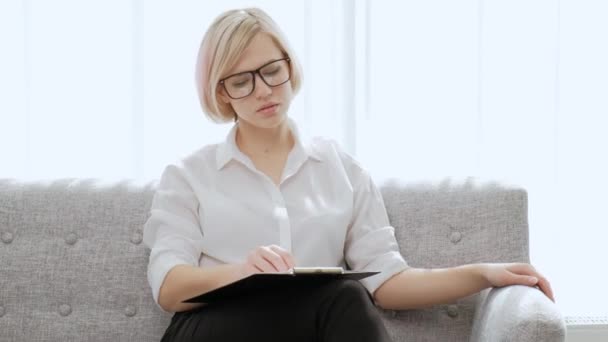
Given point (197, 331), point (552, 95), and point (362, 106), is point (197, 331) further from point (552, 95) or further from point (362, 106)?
point (552, 95)

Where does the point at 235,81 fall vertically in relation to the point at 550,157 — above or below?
above

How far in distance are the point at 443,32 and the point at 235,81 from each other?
995mm

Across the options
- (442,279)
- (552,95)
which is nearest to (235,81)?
(442,279)

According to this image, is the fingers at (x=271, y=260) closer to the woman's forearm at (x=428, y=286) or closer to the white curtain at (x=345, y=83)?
the woman's forearm at (x=428, y=286)

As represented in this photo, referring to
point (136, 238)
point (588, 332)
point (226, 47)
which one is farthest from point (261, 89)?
point (588, 332)

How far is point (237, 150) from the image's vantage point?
7.48 ft

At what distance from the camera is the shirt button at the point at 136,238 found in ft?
7.61

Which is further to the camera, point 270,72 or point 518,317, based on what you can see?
point 270,72

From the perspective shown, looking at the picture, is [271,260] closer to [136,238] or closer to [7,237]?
[136,238]

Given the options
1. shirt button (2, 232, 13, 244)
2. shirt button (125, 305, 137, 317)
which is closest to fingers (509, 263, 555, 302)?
shirt button (125, 305, 137, 317)

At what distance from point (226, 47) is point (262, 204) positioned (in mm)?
355

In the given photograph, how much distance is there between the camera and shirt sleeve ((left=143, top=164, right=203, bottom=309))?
2.13m

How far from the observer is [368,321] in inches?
72.1

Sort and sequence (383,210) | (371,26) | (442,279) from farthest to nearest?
(371,26), (383,210), (442,279)
